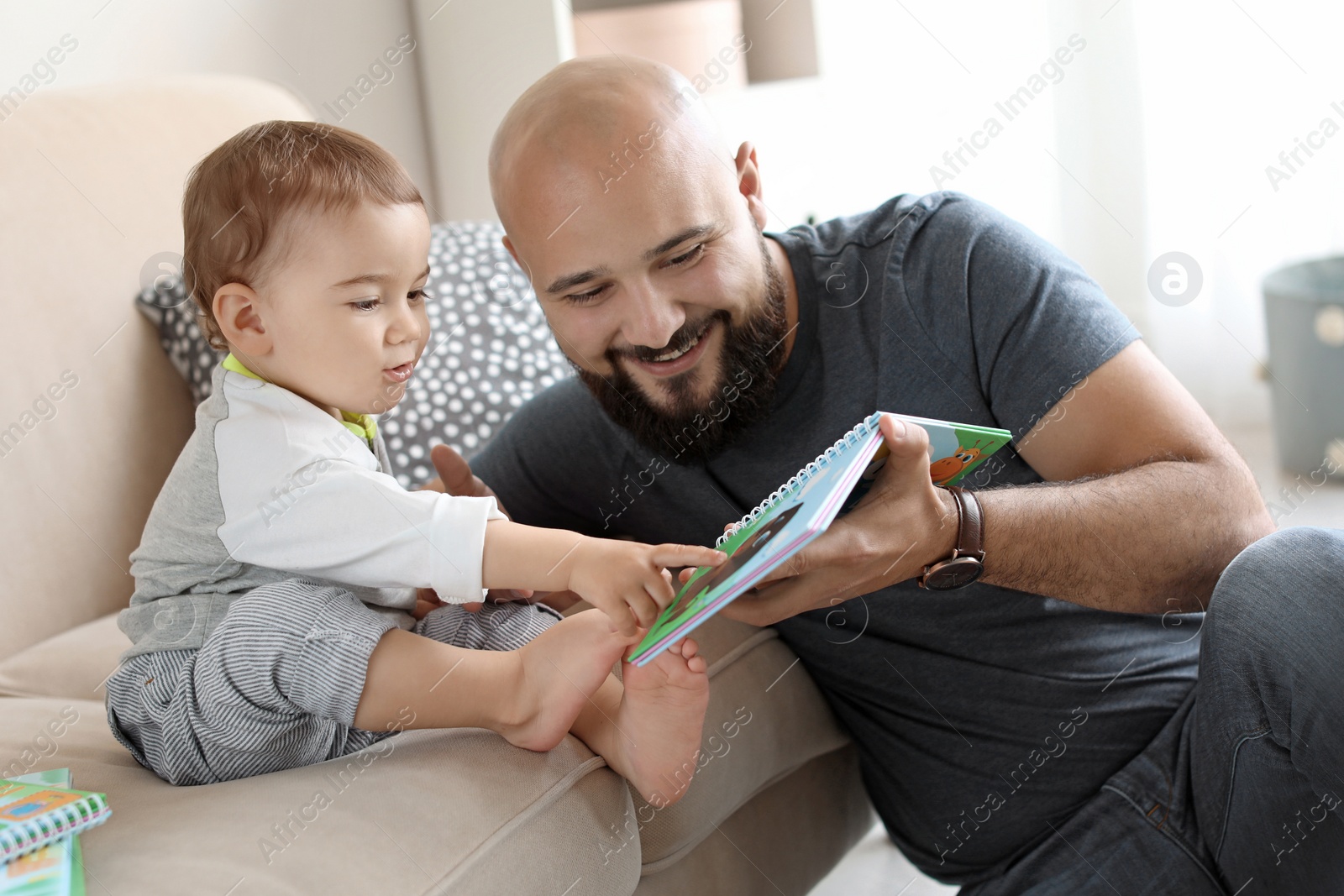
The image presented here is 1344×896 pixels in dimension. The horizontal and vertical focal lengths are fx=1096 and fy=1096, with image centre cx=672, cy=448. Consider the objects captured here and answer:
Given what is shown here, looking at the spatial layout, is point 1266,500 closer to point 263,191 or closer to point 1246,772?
point 1246,772

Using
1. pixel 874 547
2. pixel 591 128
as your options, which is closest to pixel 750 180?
pixel 591 128

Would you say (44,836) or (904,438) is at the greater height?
(904,438)

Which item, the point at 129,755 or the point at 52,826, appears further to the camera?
the point at 129,755

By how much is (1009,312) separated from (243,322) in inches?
29.6

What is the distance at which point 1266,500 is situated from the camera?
251 centimetres

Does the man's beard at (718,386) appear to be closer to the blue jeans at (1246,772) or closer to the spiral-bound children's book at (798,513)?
the spiral-bound children's book at (798,513)

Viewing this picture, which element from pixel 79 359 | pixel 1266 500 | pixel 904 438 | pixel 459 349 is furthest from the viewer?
pixel 1266 500

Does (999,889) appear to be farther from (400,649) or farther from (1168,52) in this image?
(1168,52)

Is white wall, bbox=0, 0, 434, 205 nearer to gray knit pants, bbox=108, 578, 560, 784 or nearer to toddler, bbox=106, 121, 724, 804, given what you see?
toddler, bbox=106, 121, 724, 804

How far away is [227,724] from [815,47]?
263cm

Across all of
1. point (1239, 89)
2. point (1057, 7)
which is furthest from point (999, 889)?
point (1057, 7)

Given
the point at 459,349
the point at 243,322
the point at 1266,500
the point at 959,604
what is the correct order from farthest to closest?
1. the point at 1266,500
2. the point at 459,349
3. the point at 959,604
4. the point at 243,322

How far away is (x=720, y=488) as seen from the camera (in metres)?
1.28

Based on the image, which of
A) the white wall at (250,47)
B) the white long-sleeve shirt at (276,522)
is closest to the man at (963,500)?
the white long-sleeve shirt at (276,522)
